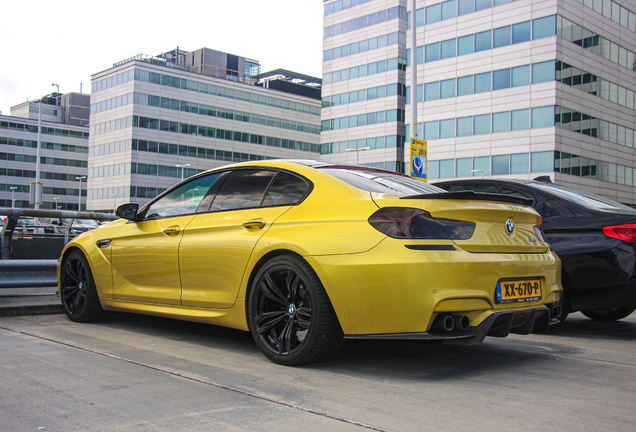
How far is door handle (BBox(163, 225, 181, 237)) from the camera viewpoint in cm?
516

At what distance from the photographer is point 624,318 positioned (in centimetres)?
720

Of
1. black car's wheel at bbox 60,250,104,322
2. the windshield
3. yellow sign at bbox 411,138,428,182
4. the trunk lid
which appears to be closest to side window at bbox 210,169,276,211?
the trunk lid

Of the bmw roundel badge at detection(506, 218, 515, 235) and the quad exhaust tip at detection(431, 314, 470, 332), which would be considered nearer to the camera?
the quad exhaust tip at detection(431, 314, 470, 332)

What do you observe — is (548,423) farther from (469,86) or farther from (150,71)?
(150,71)

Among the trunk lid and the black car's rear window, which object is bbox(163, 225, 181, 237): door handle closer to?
the black car's rear window

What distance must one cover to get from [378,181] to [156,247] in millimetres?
2109

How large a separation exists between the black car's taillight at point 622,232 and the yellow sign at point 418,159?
892 cm

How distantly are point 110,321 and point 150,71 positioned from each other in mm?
71828

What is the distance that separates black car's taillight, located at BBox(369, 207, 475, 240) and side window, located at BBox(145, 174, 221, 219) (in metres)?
1.93

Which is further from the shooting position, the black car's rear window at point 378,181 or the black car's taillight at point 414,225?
the black car's rear window at point 378,181

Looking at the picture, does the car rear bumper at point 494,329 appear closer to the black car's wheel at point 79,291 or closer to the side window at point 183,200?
the side window at point 183,200

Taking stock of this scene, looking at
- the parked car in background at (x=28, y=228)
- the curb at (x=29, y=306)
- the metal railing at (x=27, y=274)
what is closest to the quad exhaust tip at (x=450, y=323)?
the curb at (x=29, y=306)

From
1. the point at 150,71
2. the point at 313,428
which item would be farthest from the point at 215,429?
the point at 150,71

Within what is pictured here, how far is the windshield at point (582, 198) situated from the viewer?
582 cm
